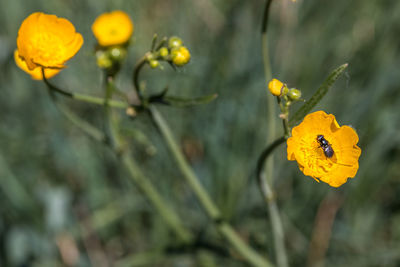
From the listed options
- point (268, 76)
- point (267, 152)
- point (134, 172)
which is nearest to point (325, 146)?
point (267, 152)

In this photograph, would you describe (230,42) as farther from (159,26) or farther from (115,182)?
(115,182)

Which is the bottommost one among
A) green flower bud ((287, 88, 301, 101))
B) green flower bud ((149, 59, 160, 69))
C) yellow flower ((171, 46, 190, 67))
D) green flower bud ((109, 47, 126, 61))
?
green flower bud ((287, 88, 301, 101))

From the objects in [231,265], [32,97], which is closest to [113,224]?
[231,265]

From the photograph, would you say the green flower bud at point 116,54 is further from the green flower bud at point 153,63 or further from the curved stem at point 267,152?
Result: the curved stem at point 267,152

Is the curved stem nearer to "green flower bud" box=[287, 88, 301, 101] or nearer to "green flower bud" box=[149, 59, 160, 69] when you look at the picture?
"green flower bud" box=[287, 88, 301, 101]

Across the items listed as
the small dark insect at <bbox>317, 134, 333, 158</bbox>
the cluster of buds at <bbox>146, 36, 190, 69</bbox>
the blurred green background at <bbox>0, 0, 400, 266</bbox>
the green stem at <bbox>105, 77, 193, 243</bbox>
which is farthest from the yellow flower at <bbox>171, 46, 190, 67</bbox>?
the blurred green background at <bbox>0, 0, 400, 266</bbox>

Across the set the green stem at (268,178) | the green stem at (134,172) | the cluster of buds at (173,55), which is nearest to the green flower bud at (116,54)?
the green stem at (134,172)
